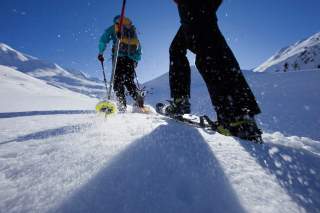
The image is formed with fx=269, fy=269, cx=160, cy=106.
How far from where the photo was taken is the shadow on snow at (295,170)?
37.1 inches

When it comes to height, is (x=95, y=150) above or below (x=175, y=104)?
below

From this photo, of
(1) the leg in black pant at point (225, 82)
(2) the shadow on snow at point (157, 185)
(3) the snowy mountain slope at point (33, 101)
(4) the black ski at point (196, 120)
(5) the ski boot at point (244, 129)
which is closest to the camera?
(2) the shadow on snow at point (157, 185)

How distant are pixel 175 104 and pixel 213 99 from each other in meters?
A: 0.96

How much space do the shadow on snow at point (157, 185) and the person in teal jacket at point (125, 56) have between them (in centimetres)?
429

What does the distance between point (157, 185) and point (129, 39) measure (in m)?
5.00

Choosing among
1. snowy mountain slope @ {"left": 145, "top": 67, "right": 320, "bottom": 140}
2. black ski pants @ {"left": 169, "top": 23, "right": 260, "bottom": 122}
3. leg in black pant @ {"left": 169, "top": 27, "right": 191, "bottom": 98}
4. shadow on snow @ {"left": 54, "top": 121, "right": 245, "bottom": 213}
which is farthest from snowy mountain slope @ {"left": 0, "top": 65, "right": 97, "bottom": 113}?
snowy mountain slope @ {"left": 145, "top": 67, "right": 320, "bottom": 140}

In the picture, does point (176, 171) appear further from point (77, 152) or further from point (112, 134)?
point (112, 134)

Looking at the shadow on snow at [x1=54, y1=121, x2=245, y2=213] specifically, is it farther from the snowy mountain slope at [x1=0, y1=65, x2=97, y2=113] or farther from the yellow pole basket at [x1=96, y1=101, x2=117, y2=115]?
the snowy mountain slope at [x1=0, y1=65, x2=97, y2=113]

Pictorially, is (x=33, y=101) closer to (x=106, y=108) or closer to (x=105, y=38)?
(x=105, y=38)

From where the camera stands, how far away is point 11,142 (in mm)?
1452

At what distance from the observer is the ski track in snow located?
2.66 ft

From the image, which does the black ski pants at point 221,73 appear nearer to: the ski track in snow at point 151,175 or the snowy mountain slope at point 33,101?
the ski track in snow at point 151,175

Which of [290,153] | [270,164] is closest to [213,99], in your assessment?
[290,153]

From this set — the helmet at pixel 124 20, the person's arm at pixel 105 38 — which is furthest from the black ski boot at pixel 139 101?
the helmet at pixel 124 20
